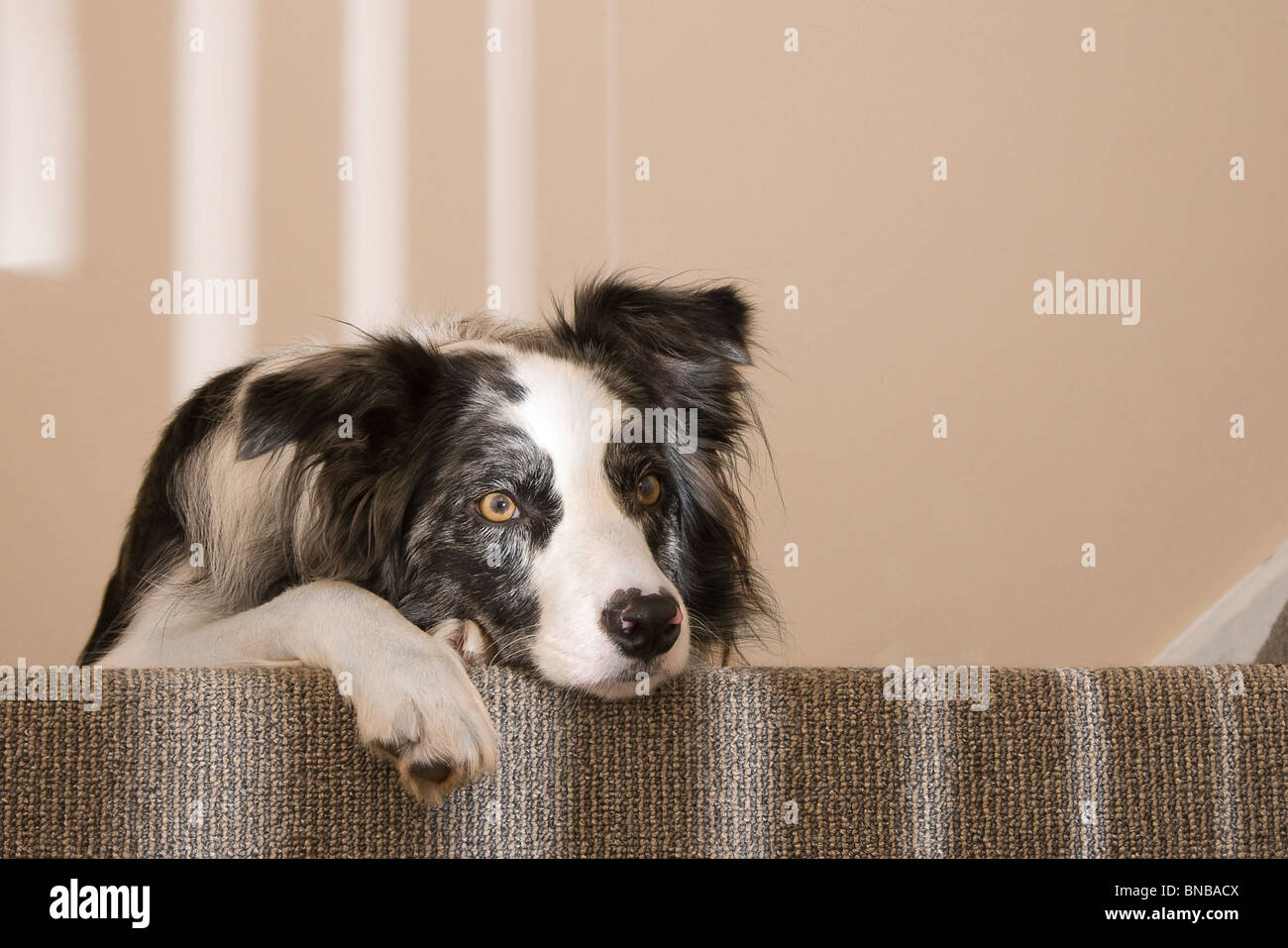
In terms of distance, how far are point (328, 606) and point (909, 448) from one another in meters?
2.14

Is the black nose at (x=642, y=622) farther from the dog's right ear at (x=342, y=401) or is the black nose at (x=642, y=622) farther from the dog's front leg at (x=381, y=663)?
the dog's right ear at (x=342, y=401)

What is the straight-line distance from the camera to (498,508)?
1699mm

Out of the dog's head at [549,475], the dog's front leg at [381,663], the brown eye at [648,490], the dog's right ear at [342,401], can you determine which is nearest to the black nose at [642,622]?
the dog's head at [549,475]

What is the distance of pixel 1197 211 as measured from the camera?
319 cm

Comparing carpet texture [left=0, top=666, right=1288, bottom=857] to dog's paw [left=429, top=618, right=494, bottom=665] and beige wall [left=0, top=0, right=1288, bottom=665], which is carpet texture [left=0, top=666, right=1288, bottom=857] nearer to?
dog's paw [left=429, top=618, right=494, bottom=665]

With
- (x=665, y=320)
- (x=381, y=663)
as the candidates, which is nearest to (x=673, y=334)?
(x=665, y=320)

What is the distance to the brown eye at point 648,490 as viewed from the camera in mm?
1798

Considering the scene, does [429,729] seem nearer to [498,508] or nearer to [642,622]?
[642,622]

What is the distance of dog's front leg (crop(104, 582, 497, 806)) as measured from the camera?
3.63 ft

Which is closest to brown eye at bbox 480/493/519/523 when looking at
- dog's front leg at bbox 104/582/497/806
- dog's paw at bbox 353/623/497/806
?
dog's front leg at bbox 104/582/497/806

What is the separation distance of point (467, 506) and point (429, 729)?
25.3 inches

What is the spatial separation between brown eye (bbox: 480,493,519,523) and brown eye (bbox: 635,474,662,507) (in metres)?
0.20

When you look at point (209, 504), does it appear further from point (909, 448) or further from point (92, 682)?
point (909, 448)
